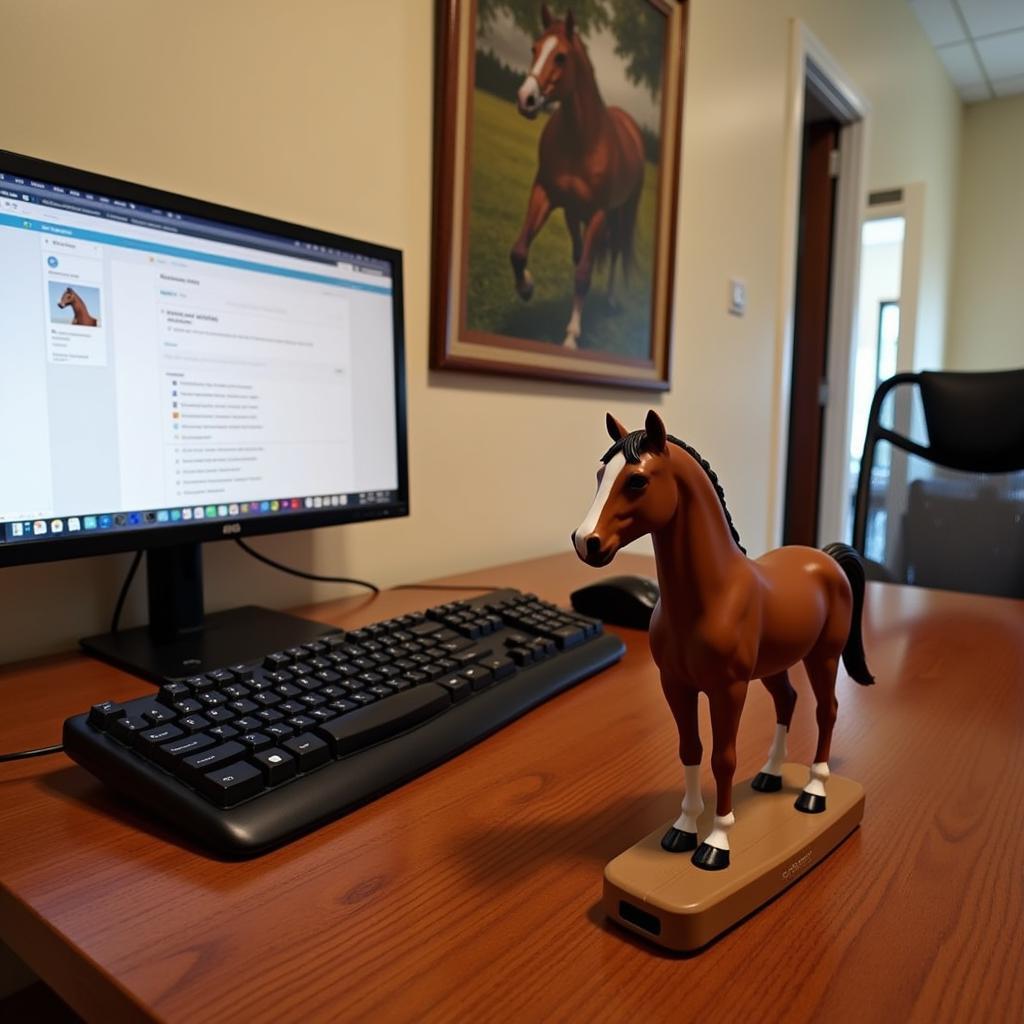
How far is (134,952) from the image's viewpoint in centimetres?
34

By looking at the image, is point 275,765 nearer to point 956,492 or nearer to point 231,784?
point 231,784

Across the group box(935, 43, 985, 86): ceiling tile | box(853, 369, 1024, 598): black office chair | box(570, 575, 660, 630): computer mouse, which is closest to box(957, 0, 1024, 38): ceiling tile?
box(935, 43, 985, 86): ceiling tile

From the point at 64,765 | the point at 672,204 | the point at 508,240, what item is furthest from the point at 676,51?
the point at 64,765

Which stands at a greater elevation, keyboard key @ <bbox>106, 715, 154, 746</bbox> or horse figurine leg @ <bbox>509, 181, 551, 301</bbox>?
horse figurine leg @ <bbox>509, 181, 551, 301</bbox>

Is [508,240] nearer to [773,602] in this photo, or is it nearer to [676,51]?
[676,51]

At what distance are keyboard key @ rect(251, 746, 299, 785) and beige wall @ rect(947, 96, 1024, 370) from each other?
15.0ft

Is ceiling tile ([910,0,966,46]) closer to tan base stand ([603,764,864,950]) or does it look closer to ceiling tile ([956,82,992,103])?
ceiling tile ([956,82,992,103])

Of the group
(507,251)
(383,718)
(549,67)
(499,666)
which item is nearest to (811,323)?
(549,67)

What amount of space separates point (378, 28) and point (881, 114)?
2.60 m

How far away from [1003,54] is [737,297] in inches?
107

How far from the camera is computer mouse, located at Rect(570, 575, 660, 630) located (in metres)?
0.91

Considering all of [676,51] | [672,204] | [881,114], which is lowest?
[672,204]

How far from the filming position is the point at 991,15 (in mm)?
3150

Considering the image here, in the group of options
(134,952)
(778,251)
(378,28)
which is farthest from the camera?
(778,251)
